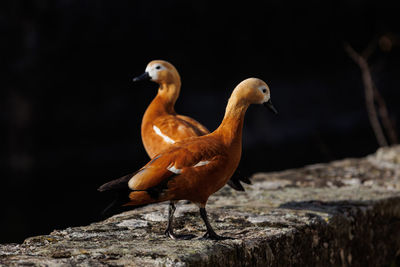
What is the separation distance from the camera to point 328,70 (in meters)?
9.67

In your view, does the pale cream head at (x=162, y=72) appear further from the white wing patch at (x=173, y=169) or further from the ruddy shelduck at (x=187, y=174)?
the white wing patch at (x=173, y=169)

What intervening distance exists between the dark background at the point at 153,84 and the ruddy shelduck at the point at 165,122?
4.17 m

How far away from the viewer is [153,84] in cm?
896

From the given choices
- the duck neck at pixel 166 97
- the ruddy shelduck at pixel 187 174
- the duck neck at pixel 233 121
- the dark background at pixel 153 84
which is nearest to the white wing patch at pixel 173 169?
the ruddy shelduck at pixel 187 174

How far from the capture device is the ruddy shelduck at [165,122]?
8.70 feet

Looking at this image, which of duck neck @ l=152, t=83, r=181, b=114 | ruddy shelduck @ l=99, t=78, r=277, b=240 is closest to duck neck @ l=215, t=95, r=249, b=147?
ruddy shelduck @ l=99, t=78, r=277, b=240

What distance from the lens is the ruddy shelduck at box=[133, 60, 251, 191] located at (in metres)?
2.65

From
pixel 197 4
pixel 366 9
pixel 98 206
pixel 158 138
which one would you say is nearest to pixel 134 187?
pixel 158 138

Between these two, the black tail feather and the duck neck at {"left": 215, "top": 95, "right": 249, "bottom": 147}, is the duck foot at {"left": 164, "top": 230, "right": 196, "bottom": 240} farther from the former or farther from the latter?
the black tail feather

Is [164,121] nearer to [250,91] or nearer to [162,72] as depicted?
[162,72]

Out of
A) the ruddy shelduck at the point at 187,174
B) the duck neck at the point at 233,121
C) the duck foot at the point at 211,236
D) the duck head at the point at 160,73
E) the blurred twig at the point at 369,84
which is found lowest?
the duck foot at the point at 211,236

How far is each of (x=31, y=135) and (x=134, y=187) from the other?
676 cm

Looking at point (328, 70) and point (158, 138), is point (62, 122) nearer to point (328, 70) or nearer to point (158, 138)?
point (328, 70)

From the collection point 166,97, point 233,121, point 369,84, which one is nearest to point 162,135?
point 166,97
